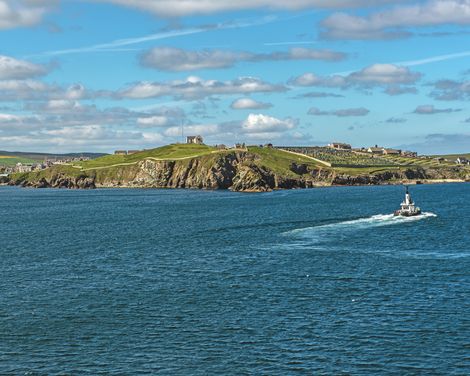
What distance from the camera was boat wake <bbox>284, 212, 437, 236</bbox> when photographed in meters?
156

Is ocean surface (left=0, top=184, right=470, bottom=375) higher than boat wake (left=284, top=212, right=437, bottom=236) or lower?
lower

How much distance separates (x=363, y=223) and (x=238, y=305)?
94.9 metres

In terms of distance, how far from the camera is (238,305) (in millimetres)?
80938

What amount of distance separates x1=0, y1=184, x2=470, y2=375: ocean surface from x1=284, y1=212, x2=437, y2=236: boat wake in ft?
26.7

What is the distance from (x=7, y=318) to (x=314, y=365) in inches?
1571

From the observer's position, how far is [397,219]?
17762 centimetres

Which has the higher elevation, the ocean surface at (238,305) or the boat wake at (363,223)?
the boat wake at (363,223)

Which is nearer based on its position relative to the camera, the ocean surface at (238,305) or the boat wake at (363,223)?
the ocean surface at (238,305)

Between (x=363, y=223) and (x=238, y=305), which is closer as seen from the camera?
(x=238, y=305)

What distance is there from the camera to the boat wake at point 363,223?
15650cm

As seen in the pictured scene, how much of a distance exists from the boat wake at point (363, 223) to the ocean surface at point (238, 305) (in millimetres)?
8130

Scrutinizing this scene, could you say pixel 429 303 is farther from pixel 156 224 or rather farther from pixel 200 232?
Result: pixel 156 224

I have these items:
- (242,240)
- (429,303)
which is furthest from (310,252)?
(429,303)

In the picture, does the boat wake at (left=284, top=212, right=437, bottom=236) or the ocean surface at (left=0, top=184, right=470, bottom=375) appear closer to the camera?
the ocean surface at (left=0, top=184, right=470, bottom=375)
